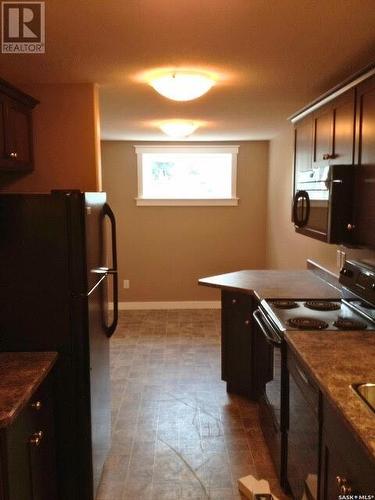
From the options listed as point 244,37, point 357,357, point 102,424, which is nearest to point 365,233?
point 357,357

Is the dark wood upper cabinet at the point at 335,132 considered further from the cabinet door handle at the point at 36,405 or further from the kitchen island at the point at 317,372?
the cabinet door handle at the point at 36,405

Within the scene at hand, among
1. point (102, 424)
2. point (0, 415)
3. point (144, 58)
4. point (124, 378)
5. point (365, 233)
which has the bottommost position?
point (124, 378)

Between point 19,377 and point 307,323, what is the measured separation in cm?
135

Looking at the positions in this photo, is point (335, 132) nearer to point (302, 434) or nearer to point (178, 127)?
point (302, 434)

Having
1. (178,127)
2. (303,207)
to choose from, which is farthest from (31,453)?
(178,127)

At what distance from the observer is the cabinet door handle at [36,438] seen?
5.70ft

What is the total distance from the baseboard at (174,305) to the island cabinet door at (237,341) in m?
2.64

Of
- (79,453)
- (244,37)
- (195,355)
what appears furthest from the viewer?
(195,355)

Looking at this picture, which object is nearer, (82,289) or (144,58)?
(82,289)

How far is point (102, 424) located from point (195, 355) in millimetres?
2034

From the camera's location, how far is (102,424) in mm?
2484

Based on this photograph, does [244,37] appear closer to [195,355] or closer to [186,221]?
[195,355]

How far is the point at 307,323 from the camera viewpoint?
7.49ft

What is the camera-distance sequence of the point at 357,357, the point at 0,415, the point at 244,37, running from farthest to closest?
the point at 244,37 < the point at 357,357 < the point at 0,415
